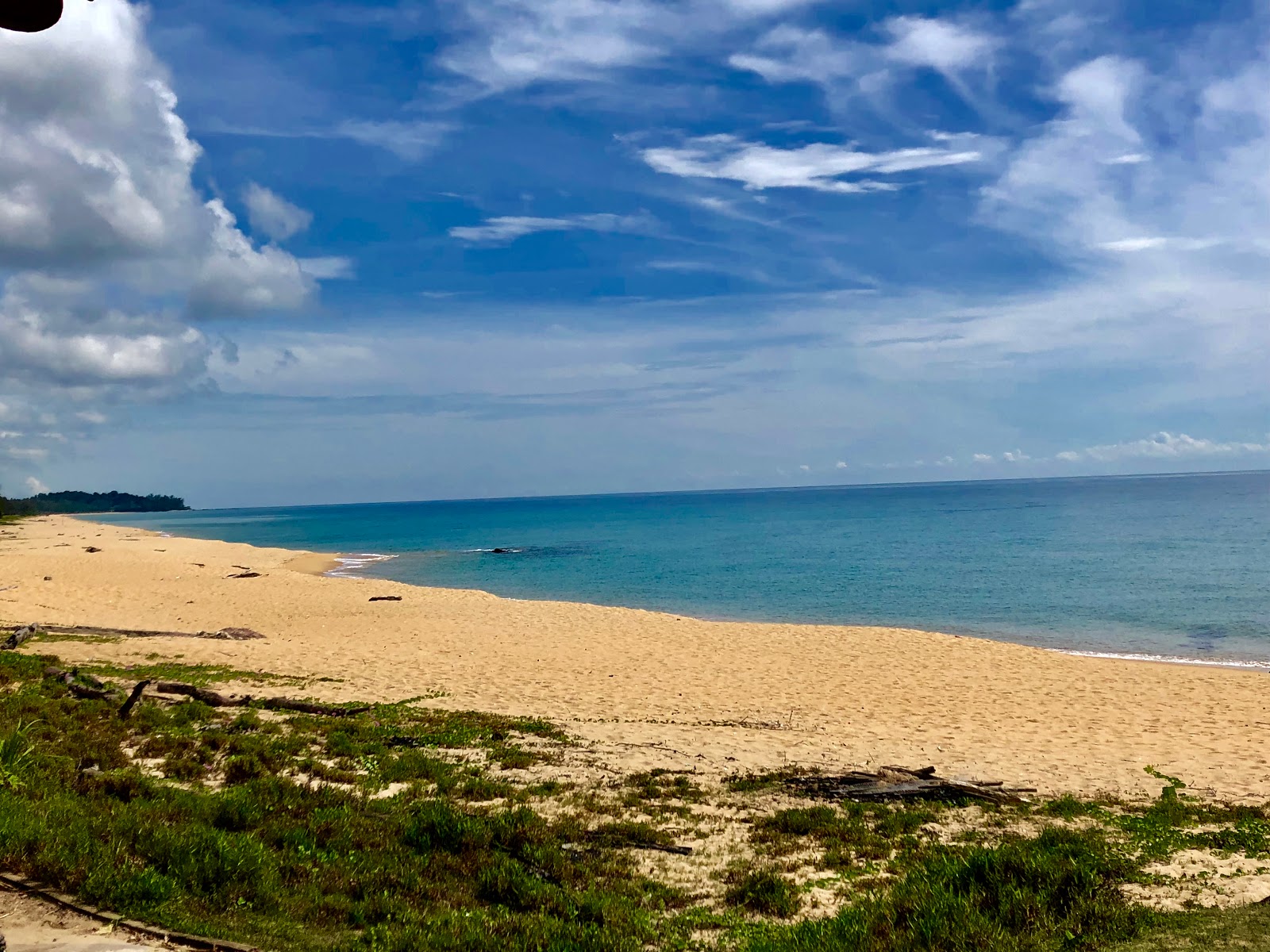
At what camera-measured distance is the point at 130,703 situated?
42.2 ft

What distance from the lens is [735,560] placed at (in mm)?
68062

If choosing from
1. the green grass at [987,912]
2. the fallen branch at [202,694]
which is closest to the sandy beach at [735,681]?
the fallen branch at [202,694]

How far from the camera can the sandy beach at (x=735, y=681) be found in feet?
47.0

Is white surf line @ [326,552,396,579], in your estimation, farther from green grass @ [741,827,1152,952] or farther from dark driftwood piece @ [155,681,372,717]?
green grass @ [741,827,1152,952]

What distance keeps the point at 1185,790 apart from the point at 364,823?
11.5 m

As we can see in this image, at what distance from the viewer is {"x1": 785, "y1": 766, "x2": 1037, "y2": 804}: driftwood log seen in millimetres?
10852

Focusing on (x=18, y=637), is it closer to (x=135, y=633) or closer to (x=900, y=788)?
(x=135, y=633)

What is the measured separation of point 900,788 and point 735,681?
1198cm

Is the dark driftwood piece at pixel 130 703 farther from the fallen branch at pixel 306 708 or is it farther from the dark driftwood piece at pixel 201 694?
the fallen branch at pixel 306 708

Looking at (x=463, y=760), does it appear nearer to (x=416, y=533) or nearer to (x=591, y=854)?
(x=591, y=854)

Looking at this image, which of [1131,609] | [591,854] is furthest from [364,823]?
[1131,609]

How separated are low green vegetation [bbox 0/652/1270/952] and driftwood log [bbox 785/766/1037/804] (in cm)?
46

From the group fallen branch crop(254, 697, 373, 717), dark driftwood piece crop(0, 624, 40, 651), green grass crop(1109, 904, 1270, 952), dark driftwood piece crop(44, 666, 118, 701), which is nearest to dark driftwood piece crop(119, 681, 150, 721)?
dark driftwood piece crop(44, 666, 118, 701)

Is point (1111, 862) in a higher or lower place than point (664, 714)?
higher
